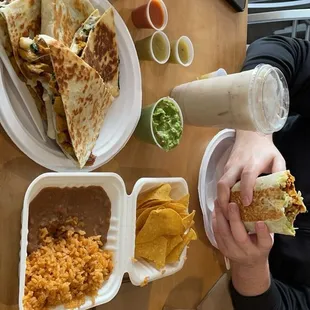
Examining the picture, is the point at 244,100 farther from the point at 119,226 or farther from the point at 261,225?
the point at 119,226

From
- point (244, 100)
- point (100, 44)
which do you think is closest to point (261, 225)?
point (244, 100)

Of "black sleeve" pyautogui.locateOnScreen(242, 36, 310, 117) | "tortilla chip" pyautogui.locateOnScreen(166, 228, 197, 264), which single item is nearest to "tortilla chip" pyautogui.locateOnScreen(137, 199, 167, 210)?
"tortilla chip" pyautogui.locateOnScreen(166, 228, 197, 264)

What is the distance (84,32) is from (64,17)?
6 cm

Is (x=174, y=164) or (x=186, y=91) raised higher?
(x=186, y=91)

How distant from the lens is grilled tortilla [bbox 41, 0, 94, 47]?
38.1 inches

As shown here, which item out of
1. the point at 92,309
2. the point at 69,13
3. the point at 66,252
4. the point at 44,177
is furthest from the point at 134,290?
the point at 69,13

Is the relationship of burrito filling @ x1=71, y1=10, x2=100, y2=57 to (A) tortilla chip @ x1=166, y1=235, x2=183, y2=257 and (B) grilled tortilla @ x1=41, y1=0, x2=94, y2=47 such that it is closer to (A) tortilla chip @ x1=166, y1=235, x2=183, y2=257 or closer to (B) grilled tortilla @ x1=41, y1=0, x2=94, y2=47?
(B) grilled tortilla @ x1=41, y1=0, x2=94, y2=47

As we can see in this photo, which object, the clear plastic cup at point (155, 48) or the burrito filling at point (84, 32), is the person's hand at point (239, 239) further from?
the burrito filling at point (84, 32)

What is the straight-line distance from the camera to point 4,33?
0.91m

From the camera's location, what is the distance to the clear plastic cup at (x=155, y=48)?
120 centimetres

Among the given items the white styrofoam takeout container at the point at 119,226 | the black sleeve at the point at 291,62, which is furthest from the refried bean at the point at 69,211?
the black sleeve at the point at 291,62

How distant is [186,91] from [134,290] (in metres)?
0.53

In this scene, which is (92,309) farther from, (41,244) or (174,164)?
(174,164)

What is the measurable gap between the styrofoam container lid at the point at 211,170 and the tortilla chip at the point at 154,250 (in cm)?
26
